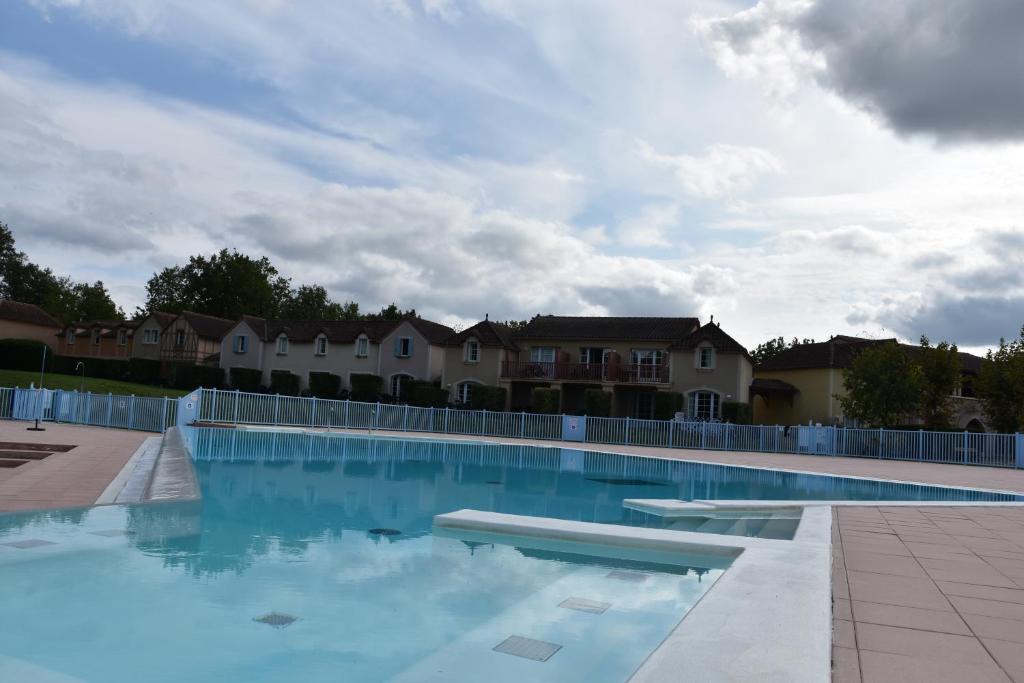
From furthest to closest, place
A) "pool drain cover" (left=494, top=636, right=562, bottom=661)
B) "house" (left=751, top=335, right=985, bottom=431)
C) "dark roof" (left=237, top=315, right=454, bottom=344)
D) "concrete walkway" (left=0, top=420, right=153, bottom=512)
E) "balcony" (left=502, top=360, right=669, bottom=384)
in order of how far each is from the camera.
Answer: "dark roof" (left=237, top=315, right=454, bottom=344) < "house" (left=751, top=335, right=985, bottom=431) < "balcony" (left=502, top=360, right=669, bottom=384) < "concrete walkway" (left=0, top=420, right=153, bottom=512) < "pool drain cover" (left=494, top=636, right=562, bottom=661)

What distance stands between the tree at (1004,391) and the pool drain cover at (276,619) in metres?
33.6

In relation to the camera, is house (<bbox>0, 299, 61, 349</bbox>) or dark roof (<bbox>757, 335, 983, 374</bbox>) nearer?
dark roof (<bbox>757, 335, 983, 374</bbox>)

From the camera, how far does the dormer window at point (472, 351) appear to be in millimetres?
40719

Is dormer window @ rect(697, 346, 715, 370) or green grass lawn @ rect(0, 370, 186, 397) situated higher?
dormer window @ rect(697, 346, 715, 370)

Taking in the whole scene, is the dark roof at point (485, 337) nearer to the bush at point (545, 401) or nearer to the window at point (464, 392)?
the window at point (464, 392)

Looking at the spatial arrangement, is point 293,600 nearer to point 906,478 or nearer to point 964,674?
point 964,674

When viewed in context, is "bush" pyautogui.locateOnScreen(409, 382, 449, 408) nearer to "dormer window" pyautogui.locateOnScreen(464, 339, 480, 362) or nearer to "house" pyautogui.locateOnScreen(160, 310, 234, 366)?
"dormer window" pyautogui.locateOnScreen(464, 339, 480, 362)

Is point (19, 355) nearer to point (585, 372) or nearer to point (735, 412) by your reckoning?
point (585, 372)

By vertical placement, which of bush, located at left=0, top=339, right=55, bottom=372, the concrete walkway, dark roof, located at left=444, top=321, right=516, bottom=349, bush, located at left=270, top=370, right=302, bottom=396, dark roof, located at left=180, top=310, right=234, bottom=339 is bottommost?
the concrete walkway

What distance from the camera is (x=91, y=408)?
23.2m

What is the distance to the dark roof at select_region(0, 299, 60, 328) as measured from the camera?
53.3 meters

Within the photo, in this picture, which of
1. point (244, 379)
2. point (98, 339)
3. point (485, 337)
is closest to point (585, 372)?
point (485, 337)

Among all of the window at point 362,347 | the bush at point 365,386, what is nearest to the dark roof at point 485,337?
the bush at point 365,386

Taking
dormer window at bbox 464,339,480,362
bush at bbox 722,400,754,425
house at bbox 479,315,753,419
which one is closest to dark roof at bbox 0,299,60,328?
house at bbox 479,315,753,419
